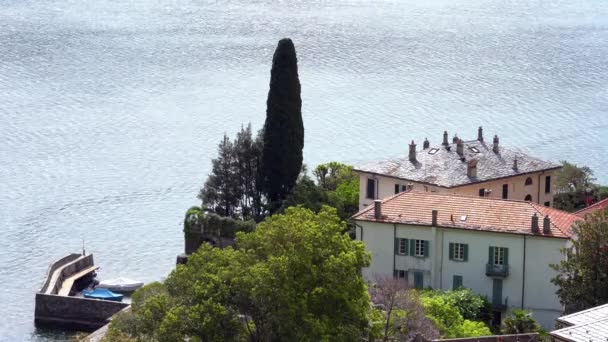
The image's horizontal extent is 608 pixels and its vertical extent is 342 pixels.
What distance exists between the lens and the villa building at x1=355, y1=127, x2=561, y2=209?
2724 inches

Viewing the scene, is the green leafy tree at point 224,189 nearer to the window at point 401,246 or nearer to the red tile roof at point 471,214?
the red tile roof at point 471,214

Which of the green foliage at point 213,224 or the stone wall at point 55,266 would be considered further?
the green foliage at point 213,224

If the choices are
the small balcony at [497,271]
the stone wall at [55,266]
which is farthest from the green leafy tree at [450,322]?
the stone wall at [55,266]

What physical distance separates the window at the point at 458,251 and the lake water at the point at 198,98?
56.7ft

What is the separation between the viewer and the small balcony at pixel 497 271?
187 ft

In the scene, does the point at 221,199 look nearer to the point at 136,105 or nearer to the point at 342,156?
the point at 342,156

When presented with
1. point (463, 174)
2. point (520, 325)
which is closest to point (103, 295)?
point (463, 174)

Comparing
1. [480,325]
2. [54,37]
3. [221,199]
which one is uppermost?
[54,37]

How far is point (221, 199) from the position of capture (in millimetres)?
75500

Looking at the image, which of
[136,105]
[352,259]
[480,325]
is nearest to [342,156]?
[136,105]

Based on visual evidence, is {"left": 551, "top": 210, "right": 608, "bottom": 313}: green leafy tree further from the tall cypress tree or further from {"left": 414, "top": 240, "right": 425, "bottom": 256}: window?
the tall cypress tree

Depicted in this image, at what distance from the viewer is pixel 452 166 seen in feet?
232

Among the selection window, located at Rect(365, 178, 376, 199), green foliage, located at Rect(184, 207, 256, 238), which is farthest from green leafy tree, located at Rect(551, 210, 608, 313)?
green foliage, located at Rect(184, 207, 256, 238)

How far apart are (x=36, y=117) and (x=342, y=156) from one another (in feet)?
80.2
